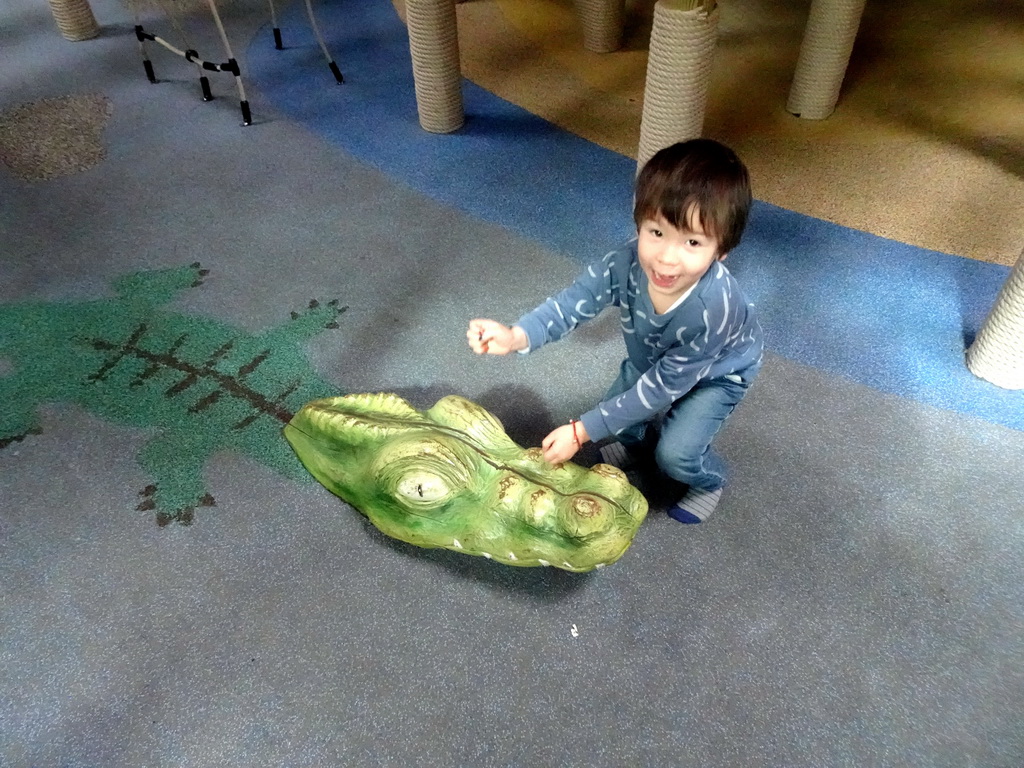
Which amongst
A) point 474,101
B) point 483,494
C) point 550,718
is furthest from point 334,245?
point 550,718

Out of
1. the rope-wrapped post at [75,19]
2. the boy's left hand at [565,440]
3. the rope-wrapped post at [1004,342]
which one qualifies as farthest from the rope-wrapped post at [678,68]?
the rope-wrapped post at [75,19]

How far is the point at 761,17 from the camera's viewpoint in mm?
2395

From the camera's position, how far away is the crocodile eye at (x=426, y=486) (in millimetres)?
834

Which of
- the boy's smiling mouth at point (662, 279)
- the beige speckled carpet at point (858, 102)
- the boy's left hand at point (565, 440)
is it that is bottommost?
the beige speckled carpet at point (858, 102)

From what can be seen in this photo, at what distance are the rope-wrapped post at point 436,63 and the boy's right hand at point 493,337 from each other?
114 cm

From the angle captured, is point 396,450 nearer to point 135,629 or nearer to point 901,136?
point 135,629

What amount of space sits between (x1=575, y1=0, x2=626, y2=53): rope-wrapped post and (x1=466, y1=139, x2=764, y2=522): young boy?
158cm

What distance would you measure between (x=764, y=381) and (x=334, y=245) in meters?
0.94

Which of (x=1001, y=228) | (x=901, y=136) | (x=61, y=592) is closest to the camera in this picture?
(x=61, y=592)

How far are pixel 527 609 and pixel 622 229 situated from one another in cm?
92

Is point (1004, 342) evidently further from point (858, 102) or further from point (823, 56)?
point (858, 102)

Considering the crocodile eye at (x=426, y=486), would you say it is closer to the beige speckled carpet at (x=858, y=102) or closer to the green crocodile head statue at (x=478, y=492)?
the green crocodile head statue at (x=478, y=492)

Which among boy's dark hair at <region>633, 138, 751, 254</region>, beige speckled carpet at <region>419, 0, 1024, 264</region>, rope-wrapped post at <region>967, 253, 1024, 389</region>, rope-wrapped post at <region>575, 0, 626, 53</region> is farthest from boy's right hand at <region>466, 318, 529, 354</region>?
rope-wrapped post at <region>575, 0, 626, 53</region>

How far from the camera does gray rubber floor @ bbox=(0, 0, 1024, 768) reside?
83cm
